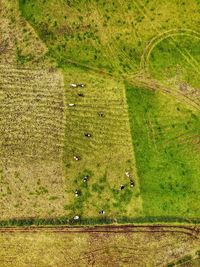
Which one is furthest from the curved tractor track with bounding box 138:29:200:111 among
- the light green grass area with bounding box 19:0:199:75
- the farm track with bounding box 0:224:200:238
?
the farm track with bounding box 0:224:200:238

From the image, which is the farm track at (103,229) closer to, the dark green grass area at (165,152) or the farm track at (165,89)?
the dark green grass area at (165,152)

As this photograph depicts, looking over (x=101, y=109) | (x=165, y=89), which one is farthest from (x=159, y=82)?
(x=101, y=109)

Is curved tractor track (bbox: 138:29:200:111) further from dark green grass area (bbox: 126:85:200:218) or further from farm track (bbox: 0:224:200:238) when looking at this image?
farm track (bbox: 0:224:200:238)

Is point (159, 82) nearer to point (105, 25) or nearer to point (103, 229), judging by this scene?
point (105, 25)

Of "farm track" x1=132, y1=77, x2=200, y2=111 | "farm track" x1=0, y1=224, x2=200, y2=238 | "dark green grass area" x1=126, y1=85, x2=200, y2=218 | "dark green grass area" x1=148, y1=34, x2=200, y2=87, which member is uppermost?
"dark green grass area" x1=148, y1=34, x2=200, y2=87

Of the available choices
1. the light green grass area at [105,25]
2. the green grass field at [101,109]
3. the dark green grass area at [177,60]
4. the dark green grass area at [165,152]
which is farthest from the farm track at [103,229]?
the light green grass area at [105,25]

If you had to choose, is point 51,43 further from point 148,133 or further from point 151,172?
point 151,172
